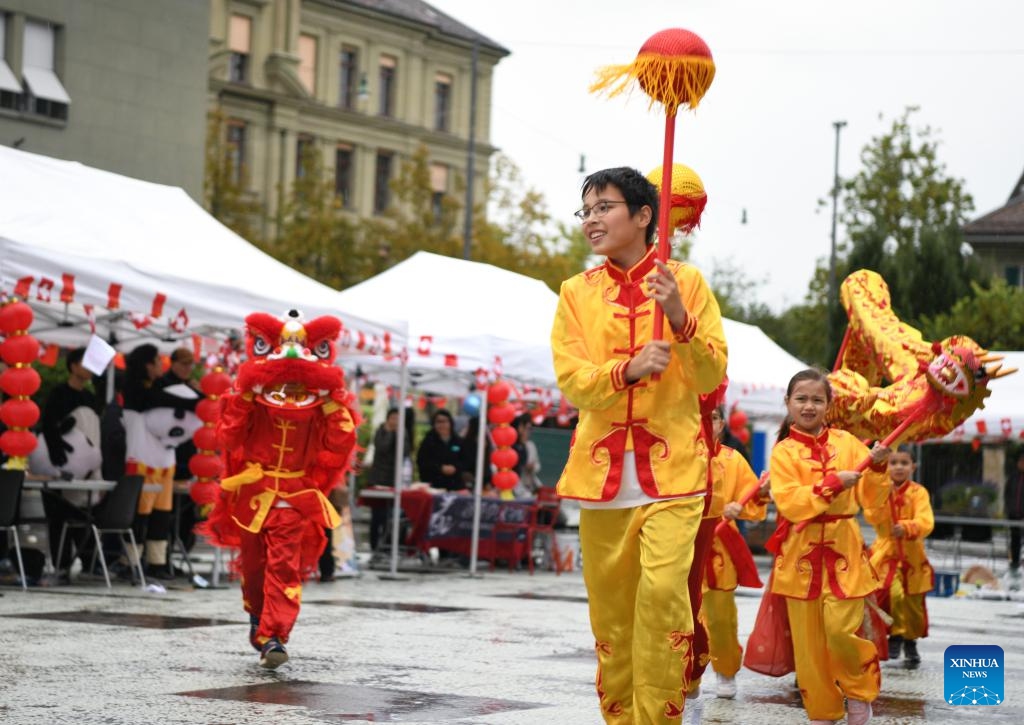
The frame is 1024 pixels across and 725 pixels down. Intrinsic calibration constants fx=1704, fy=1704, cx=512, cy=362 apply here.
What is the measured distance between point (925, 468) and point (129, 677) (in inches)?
1154

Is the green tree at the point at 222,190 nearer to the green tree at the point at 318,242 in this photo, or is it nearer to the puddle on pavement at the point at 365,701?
the green tree at the point at 318,242

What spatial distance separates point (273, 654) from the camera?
8.54 m

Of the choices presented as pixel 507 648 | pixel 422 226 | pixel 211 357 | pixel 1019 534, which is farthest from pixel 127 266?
pixel 422 226

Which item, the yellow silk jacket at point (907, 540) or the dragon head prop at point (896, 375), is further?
the yellow silk jacket at point (907, 540)

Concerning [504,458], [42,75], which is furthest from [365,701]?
[42,75]

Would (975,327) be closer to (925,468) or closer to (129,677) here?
(925,468)

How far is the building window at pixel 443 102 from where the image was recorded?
6256cm

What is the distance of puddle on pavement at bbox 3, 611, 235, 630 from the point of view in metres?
10.7

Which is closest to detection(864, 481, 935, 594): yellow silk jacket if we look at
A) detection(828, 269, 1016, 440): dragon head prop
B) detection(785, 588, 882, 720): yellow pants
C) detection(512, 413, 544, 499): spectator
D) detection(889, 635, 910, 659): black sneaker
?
detection(889, 635, 910, 659): black sneaker

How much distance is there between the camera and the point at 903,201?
161 ft

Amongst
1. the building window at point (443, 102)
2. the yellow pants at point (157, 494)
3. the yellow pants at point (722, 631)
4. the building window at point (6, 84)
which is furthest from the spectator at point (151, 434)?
the building window at point (443, 102)

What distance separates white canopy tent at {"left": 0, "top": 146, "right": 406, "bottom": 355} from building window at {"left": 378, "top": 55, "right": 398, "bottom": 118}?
45.8 metres

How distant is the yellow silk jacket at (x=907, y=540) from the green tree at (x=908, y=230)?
34.3m

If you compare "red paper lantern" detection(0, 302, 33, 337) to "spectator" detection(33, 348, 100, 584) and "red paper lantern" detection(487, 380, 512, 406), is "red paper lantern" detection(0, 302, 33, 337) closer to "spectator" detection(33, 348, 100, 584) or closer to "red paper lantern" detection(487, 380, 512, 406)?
"spectator" detection(33, 348, 100, 584)
